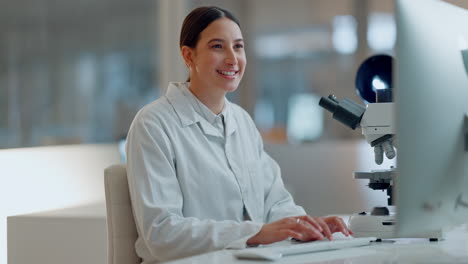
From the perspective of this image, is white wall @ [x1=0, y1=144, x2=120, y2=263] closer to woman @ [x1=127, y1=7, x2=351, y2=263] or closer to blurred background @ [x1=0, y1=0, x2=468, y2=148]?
blurred background @ [x1=0, y1=0, x2=468, y2=148]

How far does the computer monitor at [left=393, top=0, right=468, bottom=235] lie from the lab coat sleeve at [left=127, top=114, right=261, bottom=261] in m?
0.56

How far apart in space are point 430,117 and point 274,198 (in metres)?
1.06

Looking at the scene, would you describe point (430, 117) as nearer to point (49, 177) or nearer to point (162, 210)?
point (162, 210)

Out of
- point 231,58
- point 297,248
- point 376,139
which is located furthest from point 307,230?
point 231,58

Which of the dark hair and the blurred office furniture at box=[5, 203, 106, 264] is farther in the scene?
the blurred office furniture at box=[5, 203, 106, 264]

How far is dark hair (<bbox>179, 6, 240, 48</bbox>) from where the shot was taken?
203cm

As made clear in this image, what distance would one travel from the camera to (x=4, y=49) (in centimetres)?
311

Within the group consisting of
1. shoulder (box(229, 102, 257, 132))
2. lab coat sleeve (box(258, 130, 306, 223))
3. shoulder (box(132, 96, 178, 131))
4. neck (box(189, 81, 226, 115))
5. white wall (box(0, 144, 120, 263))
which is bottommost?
white wall (box(0, 144, 120, 263))

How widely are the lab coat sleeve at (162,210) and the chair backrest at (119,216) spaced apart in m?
0.05

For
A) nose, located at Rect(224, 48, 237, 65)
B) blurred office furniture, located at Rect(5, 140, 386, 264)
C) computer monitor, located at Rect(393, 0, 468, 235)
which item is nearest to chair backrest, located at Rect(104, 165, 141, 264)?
nose, located at Rect(224, 48, 237, 65)

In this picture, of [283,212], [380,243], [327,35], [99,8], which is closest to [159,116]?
[283,212]

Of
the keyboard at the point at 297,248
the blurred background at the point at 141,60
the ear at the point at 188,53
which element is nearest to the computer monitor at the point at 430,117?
the blurred background at the point at 141,60

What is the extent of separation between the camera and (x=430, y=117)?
1145mm

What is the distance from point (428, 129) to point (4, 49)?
2.49 metres
